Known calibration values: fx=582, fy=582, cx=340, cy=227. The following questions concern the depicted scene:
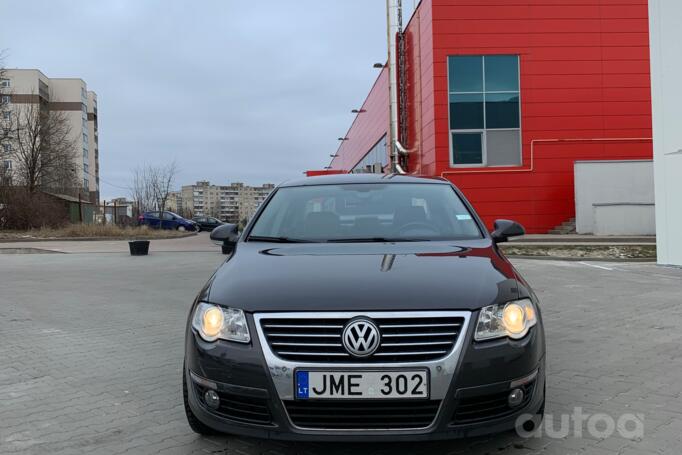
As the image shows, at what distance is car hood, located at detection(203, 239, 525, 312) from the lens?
269 centimetres

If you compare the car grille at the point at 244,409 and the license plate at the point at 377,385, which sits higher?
the license plate at the point at 377,385

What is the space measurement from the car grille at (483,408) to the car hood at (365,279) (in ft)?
1.35

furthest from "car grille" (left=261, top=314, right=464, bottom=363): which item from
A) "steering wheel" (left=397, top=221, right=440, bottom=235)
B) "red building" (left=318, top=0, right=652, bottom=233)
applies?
"red building" (left=318, top=0, right=652, bottom=233)

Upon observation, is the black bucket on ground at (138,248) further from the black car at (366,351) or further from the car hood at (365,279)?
the black car at (366,351)

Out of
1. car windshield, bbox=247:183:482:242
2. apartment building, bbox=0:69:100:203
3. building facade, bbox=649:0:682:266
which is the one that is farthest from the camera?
apartment building, bbox=0:69:100:203

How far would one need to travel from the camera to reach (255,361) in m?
2.63

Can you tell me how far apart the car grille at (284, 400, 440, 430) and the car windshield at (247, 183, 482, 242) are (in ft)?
4.50

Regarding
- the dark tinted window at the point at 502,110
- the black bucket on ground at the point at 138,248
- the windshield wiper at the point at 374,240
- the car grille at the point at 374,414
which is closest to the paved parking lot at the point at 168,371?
the car grille at the point at 374,414

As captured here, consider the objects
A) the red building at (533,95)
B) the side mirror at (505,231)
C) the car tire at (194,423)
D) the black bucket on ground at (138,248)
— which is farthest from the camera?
the red building at (533,95)

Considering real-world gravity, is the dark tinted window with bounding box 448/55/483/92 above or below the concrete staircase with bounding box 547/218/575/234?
above

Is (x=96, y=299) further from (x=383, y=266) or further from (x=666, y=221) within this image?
(x=666, y=221)

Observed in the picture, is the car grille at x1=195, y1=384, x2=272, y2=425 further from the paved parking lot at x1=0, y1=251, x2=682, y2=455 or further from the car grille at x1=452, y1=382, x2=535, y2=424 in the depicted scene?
the car grille at x1=452, y1=382, x2=535, y2=424

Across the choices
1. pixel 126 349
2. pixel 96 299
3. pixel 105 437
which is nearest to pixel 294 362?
pixel 105 437

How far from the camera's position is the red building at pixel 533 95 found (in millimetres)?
24656
